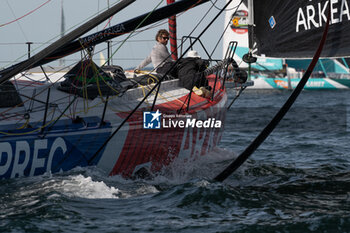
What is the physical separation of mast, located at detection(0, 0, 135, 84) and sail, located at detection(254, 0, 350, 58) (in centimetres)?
266

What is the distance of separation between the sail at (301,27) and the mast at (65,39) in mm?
2660

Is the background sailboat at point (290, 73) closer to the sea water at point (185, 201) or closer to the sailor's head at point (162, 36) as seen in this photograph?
the sailor's head at point (162, 36)

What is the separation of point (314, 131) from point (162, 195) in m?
7.84

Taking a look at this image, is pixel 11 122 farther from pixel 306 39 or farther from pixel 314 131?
pixel 314 131

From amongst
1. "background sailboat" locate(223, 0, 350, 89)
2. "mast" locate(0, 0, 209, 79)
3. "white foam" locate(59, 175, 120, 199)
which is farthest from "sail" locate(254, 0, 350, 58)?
"background sailboat" locate(223, 0, 350, 89)

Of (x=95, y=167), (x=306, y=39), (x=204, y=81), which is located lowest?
(x=95, y=167)

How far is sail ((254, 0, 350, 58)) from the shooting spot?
644cm

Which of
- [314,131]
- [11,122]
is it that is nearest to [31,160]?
[11,122]

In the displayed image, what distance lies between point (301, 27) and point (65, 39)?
3.24m

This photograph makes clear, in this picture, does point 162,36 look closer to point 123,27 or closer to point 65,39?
point 123,27

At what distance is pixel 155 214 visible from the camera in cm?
425

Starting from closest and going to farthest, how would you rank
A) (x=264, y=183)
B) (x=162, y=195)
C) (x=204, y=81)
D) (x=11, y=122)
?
(x=162, y=195) → (x=11, y=122) → (x=264, y=183) → (x=204, y=81)

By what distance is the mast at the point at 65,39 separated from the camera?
4.73m

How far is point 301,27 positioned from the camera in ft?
22.0
